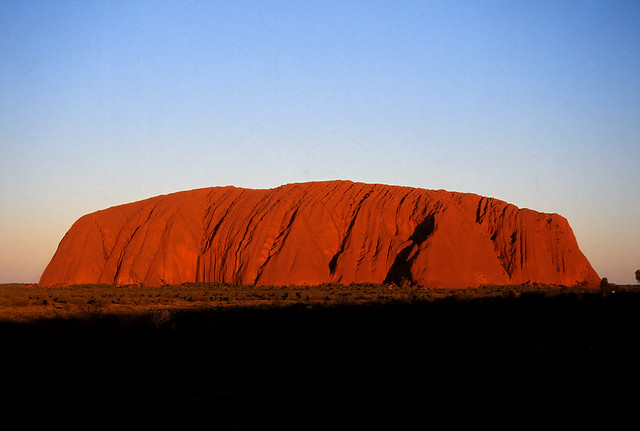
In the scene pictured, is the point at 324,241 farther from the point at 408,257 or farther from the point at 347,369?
the point at 347,369

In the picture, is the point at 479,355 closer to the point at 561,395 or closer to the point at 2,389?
the point at 561,395

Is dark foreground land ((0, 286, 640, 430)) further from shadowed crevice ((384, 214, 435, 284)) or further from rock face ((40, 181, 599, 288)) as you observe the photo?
rock face ((40, 181, 599, 288))

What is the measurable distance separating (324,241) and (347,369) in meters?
39.2

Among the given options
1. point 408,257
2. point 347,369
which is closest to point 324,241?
point 408,257

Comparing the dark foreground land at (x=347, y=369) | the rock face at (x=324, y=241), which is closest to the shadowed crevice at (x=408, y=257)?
the rock face at (x=324, y=241)

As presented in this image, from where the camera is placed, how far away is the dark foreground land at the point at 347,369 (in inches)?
335

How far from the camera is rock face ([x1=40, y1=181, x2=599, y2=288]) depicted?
47844mm

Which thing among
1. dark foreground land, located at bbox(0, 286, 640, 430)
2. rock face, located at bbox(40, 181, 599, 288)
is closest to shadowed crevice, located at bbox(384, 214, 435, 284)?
rock face, located at bbox(40, 181, 599, 288)

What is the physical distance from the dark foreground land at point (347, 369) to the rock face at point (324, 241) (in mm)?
29725

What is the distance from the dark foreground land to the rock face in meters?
29.7

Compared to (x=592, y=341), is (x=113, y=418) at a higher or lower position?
lower

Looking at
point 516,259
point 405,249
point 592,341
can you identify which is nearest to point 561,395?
point 592,341

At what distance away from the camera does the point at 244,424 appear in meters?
8.35

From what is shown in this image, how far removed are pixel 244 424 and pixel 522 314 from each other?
29.2 ft
